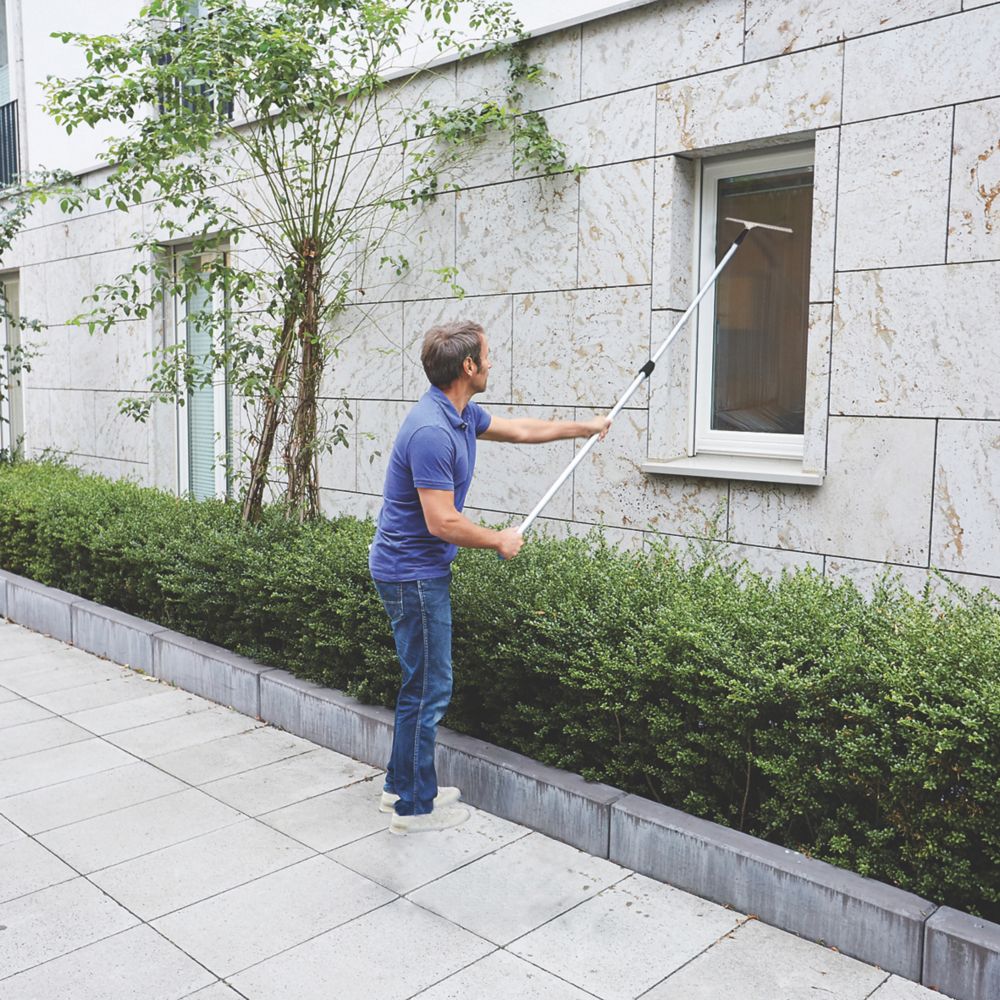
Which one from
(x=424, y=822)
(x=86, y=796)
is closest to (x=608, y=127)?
(x=424, y=822)

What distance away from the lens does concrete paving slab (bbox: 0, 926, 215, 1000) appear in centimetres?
324

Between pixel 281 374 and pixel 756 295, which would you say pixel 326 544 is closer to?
pixel 281 374

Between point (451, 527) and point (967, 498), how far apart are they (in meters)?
2.76

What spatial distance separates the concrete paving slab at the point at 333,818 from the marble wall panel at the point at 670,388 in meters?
2.88

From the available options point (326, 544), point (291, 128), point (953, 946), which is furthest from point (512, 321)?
point (953, 946)

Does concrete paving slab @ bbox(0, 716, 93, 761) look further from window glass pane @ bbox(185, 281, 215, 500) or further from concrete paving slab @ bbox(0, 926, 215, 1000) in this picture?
window glass pane @ bbox(185, 281, 215, 500)

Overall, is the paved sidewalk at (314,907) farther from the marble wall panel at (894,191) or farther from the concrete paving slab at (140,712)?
the marble wall panel at (894,191)

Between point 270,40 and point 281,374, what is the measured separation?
198 cm

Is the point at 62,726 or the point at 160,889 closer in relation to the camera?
the point at 160,889

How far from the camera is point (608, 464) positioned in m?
6.82

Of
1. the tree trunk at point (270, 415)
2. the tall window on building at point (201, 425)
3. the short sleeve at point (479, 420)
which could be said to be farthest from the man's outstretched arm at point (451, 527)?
the tall window on building at point (201, 425)

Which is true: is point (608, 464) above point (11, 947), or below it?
above

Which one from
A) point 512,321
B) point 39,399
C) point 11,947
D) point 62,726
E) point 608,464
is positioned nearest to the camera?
point 11,947

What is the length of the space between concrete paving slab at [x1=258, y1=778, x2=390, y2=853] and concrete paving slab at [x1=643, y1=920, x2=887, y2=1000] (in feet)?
5.03
